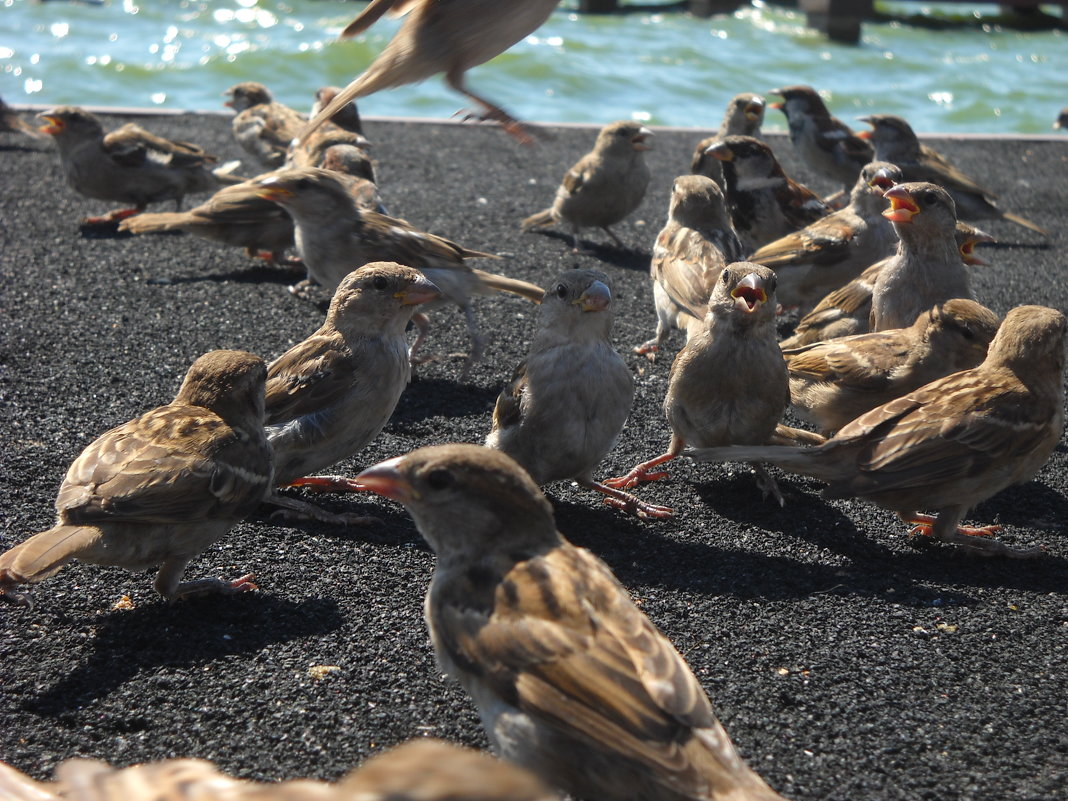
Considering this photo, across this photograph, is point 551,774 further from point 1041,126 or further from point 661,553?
point 1041,126

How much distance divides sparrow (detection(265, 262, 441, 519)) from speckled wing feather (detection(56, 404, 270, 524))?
1.78ft

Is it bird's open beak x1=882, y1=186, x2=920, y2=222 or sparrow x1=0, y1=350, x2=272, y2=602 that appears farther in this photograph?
bird's open beak x1=882, y1=186, x2=920, y2=222

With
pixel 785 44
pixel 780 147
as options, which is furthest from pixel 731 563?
pixel 785 44

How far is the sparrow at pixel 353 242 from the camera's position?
674cm

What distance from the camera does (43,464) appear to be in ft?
16.9

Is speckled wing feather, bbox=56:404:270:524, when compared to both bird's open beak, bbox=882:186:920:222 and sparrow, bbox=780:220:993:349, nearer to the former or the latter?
sparrow, bbox=780:220:993:349

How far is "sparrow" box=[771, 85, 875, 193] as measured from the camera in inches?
389

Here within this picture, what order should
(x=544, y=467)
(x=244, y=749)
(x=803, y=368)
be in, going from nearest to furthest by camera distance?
1. (x=244, y=749)
2. (x=544, y=467)
3. (x=803, y=368)

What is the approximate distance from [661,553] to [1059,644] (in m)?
1.45

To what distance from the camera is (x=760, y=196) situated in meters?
8.42

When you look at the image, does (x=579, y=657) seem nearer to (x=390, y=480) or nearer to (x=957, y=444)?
(x=390, y=480)

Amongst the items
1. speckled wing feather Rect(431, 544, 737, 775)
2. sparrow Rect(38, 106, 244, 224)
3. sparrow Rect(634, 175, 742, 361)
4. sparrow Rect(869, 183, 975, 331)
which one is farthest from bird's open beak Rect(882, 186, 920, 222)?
sparrow Rect(38, 106, 244, 224)

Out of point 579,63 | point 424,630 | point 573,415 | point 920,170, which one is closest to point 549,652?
point 424,630

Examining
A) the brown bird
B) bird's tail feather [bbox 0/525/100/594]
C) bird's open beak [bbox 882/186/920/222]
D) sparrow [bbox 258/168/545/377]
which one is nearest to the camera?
the brown bird
